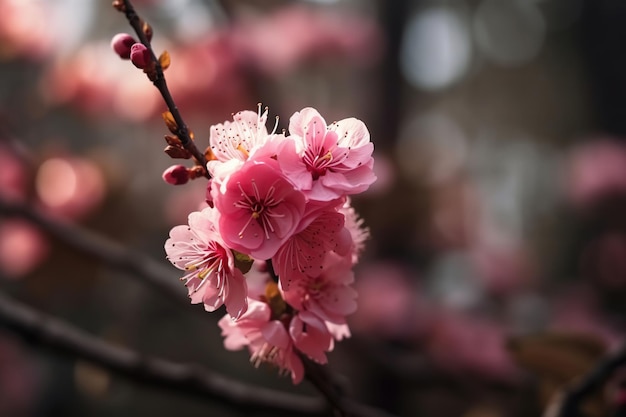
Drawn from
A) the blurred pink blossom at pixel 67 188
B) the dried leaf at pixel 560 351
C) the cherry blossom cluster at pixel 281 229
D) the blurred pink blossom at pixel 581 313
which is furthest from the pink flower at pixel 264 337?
the blurred pink blossom at pixel 581 313

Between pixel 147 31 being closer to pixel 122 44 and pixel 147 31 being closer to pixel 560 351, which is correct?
pixel 122 44

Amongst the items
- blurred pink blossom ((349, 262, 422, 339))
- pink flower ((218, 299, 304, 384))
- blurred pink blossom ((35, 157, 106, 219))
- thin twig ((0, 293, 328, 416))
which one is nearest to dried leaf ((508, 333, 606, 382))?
thin twig ((0, 293, 328, 416))

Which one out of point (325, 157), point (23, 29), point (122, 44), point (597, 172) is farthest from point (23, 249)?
point (597, 172)

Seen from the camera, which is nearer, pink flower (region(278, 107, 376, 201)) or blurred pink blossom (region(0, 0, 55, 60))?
pink flower (region(278, 107, 376, 201))

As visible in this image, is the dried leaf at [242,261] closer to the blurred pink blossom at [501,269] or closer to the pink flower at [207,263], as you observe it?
the pink flower at [207,263]

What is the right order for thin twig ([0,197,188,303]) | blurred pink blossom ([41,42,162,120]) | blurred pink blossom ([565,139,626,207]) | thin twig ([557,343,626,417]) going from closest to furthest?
1. thin twig ([557,343,626,417])
2. thin twig ([0,197,188,303])
3. blurred pink blossom ([41,42,162,120])
4. blurred pink blossom ([565,139,626,207])

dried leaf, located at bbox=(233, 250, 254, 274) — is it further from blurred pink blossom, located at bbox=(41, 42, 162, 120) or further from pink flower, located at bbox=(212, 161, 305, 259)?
blurred pink blossom, located at bbox=(41, 42, 162, 120)
